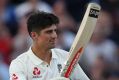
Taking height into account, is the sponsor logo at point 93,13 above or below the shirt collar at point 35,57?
above

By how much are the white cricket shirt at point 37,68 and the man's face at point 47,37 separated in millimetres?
196

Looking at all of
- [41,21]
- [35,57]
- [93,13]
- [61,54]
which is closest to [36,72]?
[35,57]

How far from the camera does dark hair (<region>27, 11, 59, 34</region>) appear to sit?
729 centimetres

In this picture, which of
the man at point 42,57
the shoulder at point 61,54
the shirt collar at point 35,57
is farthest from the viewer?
the shoulder at point 61,54

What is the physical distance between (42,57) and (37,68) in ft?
0.63

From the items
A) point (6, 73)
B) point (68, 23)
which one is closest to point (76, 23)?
point (68, 23)

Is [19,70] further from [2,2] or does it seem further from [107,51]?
[2,2]

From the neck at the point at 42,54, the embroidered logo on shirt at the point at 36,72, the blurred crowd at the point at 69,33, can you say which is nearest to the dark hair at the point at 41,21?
the neck at the point at 42,54

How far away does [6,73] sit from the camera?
423 inches

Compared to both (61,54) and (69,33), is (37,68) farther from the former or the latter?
(69,33)

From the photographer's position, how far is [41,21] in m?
7.32

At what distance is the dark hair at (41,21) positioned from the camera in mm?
7289

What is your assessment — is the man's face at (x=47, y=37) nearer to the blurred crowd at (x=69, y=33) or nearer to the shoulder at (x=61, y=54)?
the shoulder at (x=61, y=54)

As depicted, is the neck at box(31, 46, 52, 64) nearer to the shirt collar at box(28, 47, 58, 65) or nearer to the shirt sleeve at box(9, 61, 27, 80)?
the shirt collar at box(28, 47, 58, 65)
